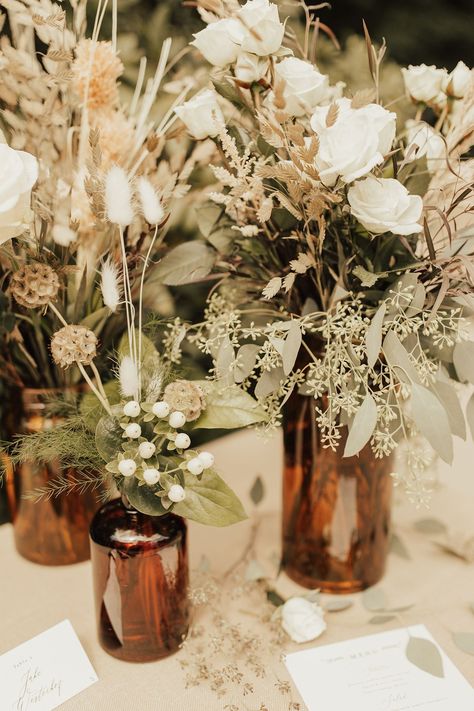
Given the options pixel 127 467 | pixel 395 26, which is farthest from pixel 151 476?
pixel 395 26

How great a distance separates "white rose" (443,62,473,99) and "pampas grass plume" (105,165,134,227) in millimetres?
390

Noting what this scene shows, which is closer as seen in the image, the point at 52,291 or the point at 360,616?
the point at 52,291

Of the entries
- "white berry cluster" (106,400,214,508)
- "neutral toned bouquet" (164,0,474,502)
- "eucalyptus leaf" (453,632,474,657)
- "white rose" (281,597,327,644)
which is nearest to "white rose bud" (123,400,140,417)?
"white berry cluster" (106,400,214,508)

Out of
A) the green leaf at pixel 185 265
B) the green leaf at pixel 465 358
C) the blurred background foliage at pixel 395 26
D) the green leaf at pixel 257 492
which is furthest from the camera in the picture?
the blurred background foliage at pixel 395 26

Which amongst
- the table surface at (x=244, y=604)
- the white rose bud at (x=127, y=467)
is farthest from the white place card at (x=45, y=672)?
the white rose bud at (x=127, y=467)

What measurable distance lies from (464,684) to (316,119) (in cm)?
61

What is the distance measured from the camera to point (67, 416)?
0.86m

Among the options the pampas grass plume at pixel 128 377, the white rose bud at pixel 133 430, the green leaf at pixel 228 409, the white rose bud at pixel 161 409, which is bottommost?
the green leaf at pixel 228 409

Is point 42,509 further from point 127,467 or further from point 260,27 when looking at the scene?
point 260,27

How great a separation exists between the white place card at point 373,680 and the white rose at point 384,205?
48 cm

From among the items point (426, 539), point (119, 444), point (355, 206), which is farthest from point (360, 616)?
point (355, 206)

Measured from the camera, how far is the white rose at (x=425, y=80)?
2.55 ft

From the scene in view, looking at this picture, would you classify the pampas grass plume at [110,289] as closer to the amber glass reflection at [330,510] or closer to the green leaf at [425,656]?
the amber glass reflection at [330,510]

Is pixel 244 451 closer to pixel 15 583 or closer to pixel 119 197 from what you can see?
pixel 15 583
